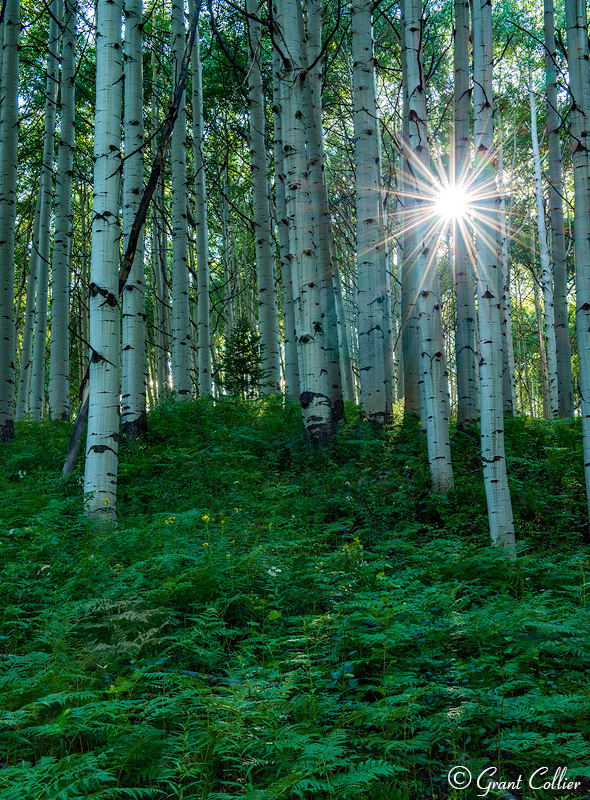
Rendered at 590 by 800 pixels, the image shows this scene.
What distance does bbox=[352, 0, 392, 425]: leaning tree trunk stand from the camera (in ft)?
29.9

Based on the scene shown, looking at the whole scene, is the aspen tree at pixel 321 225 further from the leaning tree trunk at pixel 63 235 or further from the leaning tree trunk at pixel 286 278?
the leaning tree trunk at pixel 63 235

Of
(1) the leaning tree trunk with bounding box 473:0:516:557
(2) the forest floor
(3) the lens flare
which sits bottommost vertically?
(2) the forest floor

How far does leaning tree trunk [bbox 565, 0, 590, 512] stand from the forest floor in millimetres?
1802

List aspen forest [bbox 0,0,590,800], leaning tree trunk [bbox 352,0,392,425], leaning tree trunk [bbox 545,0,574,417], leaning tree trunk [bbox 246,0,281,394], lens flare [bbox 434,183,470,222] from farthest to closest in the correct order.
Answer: leaning tree trunk [bbox 246,0,281,394] < leaning tree trunk [bbox 545,0,574,417] < leaning tree trunk [bbox 352,0,392,425] < lens flare [bbox 434,183,470,222] < aspen forest [bbox 0,0,590,800]

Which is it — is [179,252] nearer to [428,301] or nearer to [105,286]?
[105,286]

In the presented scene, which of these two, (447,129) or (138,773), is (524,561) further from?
(447,129)

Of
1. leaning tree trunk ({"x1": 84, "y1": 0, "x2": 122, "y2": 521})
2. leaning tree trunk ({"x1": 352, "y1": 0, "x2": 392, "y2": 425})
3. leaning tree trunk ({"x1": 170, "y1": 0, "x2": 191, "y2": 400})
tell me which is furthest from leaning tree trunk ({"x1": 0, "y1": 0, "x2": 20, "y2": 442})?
leaning tree trunk ({"x1": 352, "y1": 0, "x2": 392, "y2": 425})

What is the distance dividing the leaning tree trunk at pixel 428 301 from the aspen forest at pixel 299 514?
36mm

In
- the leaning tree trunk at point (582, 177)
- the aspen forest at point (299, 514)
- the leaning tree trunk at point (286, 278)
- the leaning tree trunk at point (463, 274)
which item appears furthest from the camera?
the leaning tree trunk at point (286, 278)

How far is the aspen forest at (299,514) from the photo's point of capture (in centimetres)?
268

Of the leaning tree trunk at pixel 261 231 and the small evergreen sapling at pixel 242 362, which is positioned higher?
the leaning tree trunk at pixel 261 231

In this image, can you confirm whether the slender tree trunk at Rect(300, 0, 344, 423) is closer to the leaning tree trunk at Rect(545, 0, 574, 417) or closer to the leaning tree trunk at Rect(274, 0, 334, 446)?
the leaning tree trunk at Rect(274, 0, 334, 446)

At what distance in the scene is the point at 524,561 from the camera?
4.98 m

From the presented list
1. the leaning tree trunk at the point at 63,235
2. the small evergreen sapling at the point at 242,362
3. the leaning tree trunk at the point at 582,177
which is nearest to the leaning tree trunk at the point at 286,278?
the small evergreen sapling at the point at 242,362
